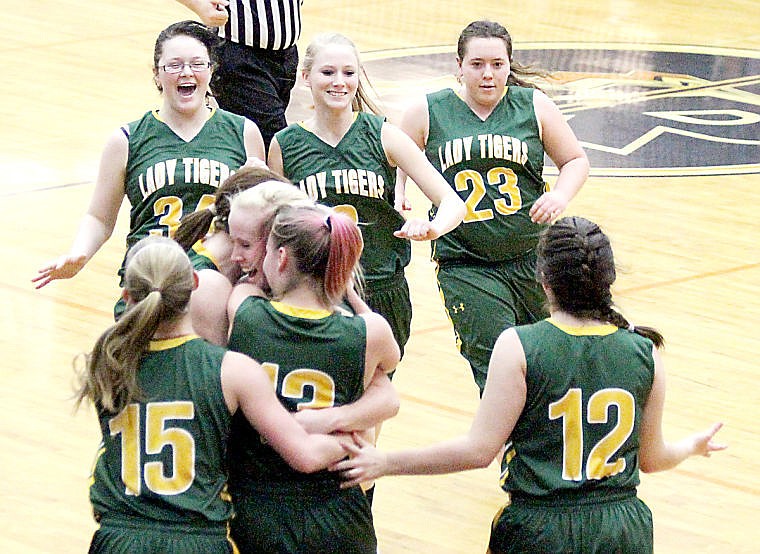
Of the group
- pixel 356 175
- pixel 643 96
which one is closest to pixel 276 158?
pixel 356 175

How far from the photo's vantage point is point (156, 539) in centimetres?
331

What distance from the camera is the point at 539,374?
3.39m

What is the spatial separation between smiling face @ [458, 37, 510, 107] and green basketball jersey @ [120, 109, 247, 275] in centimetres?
97

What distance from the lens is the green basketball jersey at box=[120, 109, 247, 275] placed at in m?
4.82

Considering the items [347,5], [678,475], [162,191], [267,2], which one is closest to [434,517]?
[678,475]

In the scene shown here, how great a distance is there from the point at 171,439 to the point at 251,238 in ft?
1.99

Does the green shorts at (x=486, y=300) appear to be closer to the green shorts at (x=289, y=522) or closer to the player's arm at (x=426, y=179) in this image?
the player's arm at (x=426, y=179)

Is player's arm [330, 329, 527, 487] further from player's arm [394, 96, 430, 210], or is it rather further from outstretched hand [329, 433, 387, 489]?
player's arm [394, 96, 430, 210]

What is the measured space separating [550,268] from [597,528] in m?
0.63

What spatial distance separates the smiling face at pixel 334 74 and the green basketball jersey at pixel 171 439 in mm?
1759

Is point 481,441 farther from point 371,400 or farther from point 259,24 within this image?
point 259,24

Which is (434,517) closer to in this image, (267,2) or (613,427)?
(613,427)

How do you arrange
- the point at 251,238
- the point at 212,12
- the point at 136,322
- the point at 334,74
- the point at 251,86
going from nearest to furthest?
the point at 136,322 → the point at 251,238 → the point at 334,74 → the point at 212,12 → the point at 251,86

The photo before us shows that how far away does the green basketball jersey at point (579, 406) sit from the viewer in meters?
3.41
